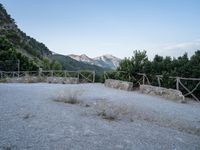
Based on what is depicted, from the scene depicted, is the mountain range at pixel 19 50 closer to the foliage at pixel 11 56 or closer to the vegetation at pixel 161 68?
the foliage at pixel 11 56

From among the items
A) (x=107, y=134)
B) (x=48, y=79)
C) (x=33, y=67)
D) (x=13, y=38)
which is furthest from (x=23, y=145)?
(x=13, y=38)

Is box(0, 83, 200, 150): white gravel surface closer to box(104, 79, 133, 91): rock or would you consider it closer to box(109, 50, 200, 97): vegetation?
box(109, 50, 200, 97): vegetation

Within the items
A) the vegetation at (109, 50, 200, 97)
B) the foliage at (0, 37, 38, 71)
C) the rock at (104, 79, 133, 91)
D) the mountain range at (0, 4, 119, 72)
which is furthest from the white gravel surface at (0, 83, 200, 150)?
the foliage at (0, 37, 38, 71)

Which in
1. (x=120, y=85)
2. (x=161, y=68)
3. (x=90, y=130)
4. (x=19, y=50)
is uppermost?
(x=19, y=50)

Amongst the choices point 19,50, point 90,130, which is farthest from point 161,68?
point 19,50

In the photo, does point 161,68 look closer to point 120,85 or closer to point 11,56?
point 120,85

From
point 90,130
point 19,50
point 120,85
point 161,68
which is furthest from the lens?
point 19,50

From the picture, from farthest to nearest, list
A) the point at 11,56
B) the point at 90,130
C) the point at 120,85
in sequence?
the point at 11,56
the point at 120,85
the point at 90,130

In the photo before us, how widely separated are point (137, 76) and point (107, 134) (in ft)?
34.3

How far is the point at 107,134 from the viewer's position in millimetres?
4531

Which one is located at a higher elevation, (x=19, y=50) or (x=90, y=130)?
(x=19, y=50)

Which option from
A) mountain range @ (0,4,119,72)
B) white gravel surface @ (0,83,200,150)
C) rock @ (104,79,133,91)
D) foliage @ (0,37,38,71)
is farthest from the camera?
mountain range @ (0,4,119,72)

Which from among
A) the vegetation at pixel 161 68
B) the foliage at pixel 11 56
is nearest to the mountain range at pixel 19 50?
the foliage at pixel 11 56

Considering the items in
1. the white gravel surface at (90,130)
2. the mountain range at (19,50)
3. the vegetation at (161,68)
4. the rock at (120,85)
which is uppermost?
the mountain range at (19,50)
